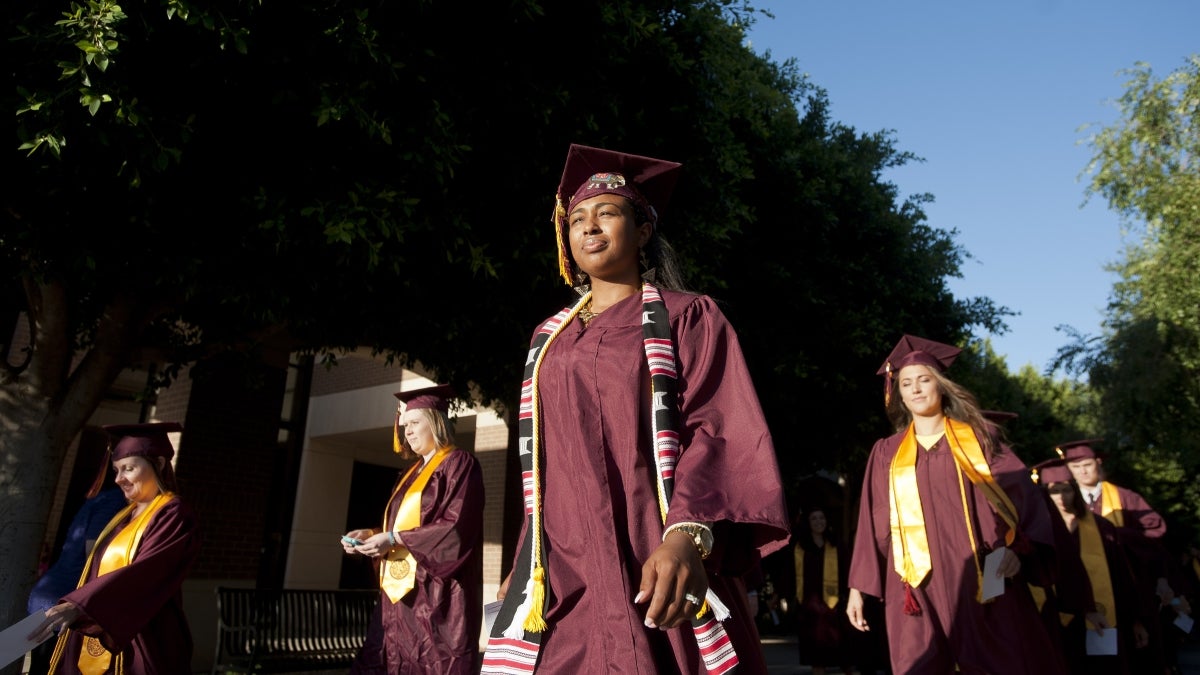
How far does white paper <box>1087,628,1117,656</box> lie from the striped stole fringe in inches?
Answer: 182

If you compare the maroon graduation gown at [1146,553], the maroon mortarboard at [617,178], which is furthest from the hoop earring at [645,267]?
the maroon graduation gown at [1146,553]

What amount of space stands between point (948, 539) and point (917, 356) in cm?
115

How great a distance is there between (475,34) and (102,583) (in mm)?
4292

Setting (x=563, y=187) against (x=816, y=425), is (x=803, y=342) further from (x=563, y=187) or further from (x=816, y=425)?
(x=563, y=187)

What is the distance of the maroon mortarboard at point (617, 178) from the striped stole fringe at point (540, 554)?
0.40 m

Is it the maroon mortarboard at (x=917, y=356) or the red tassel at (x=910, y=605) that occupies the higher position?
the maroon mortarboard at (x=917, y=356)

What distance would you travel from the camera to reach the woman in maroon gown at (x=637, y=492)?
1.98m

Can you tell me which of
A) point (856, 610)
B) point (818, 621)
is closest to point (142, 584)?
point (856, 610)

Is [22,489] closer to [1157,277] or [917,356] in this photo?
[917,356]

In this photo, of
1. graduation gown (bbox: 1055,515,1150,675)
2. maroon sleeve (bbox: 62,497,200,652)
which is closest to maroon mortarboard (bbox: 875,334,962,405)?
graduation gown (bbox: 1055,515,1150,675)

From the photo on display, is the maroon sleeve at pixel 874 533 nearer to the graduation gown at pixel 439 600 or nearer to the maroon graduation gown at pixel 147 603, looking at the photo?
the graduation gown at pixel 439 600

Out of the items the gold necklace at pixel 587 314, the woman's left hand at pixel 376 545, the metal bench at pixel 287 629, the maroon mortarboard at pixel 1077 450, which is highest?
the maroon mortarboard at pixel 1077 450

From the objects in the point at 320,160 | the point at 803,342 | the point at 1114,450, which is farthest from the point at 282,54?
the point at 1114,450

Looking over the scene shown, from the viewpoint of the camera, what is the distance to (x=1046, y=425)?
1148 inches
